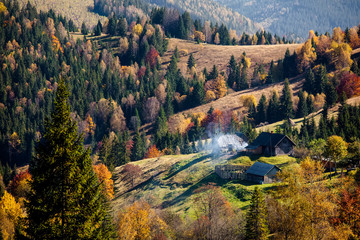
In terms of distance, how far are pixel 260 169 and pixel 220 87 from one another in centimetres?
10832

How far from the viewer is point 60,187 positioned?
56.1 feet

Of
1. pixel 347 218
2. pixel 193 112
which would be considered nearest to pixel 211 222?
pixel 347 218

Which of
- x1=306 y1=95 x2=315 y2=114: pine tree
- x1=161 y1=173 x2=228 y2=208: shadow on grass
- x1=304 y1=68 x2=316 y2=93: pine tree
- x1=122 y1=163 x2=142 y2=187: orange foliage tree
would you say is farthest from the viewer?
x1=304 y1=68 x2=316 y2=93: pine tree

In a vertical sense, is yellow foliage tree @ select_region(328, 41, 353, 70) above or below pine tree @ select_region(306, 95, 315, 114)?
above

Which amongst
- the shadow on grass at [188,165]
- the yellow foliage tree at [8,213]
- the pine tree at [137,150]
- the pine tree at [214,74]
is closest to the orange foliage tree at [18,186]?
the yellow foliage tree at [8,213]

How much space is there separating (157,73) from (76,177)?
185217mm

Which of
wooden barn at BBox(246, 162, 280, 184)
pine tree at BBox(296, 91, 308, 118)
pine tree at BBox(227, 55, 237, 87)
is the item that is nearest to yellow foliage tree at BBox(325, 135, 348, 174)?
wooden barn at BBox(246, 162, 280, 184)

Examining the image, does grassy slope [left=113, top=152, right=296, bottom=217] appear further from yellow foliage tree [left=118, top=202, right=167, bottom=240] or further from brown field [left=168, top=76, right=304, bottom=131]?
brown field [left=168, top=76, right=304, bottom=131]

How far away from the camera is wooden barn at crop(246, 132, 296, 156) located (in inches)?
3196

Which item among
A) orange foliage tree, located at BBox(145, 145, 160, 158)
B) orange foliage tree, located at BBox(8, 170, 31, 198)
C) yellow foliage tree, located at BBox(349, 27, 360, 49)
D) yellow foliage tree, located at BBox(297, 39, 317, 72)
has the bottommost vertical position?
orange foliage tree, located at BBox(8, 170, 31, 198)

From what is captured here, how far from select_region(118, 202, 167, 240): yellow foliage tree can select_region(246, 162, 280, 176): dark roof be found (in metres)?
28.1

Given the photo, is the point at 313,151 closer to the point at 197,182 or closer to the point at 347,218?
the point at 197,182

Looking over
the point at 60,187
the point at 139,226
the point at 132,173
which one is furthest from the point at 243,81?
the point at 60,187

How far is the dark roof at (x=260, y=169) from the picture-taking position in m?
68.3
